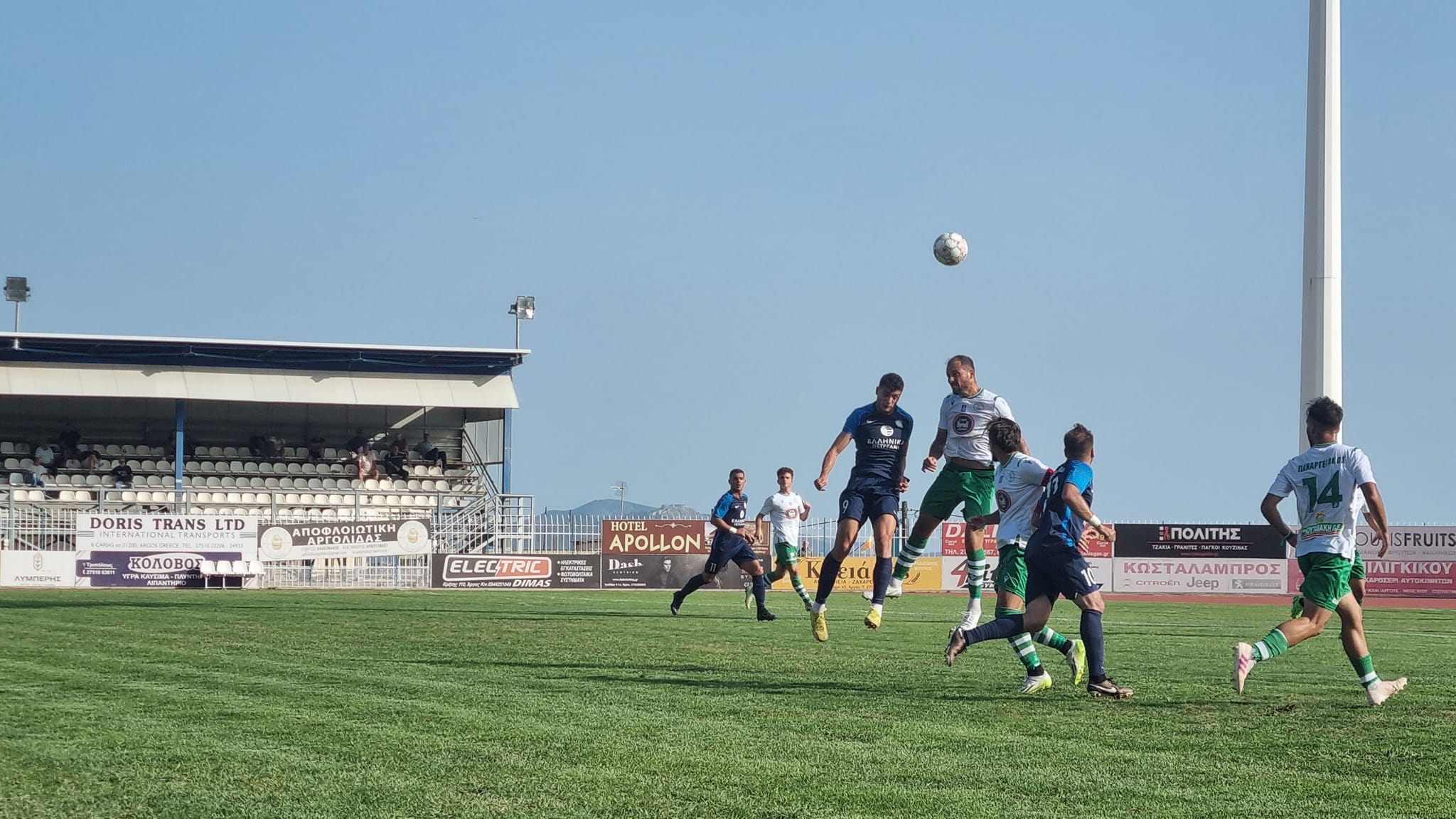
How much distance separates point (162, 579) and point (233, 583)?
1469 mm

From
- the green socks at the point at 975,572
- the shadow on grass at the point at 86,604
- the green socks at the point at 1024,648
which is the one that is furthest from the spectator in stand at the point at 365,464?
the green socks at the point at 1024,648

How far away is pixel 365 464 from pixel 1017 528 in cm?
3485

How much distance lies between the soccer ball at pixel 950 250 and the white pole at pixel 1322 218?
17.5m

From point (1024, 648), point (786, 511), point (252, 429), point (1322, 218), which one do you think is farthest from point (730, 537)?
point (252, 429)

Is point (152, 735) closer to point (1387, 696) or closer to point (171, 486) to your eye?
point (1387, 696)

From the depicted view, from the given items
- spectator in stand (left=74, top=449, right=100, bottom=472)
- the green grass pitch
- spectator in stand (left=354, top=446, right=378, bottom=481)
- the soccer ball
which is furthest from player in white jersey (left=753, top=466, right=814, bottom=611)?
spectator in stand (left=74, top=449, right=100, bottom=472)

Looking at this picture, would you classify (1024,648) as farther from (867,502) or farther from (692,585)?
(692,585)

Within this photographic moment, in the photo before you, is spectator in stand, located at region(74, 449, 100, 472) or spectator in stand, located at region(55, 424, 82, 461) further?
spectator in stand, located at region(55, 424, 82, 461)

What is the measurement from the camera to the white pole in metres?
31.9

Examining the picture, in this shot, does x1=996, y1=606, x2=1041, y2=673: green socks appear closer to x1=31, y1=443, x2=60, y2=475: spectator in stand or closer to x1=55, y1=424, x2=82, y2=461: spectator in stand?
x1=31, y1=443, x2=60, y2=475: spectator in stand

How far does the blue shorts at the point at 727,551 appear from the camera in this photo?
61.3ft

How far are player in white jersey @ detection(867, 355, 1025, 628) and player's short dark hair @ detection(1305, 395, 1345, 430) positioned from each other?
354cm

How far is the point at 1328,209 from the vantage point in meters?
33.9

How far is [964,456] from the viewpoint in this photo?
40.2 ft
